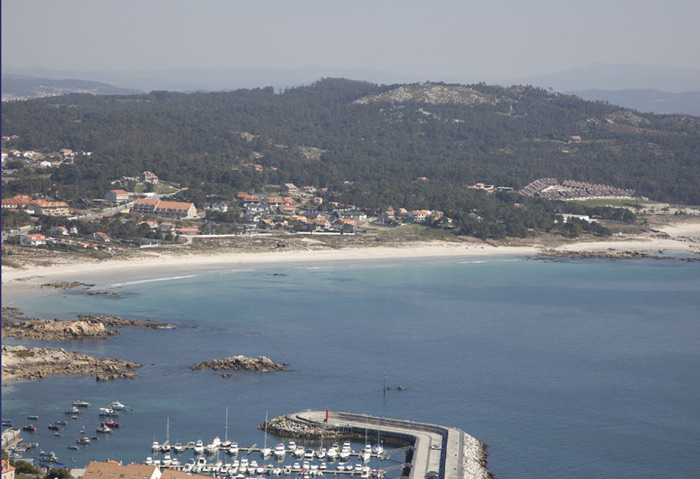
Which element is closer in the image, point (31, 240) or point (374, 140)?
point (31, 240)

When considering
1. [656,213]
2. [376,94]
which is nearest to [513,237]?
[656,213]

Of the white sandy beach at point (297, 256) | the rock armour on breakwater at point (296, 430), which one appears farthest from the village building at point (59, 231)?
the rock armour on breakwater at point (296, 430)

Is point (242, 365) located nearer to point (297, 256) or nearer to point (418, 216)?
point (297, 256)

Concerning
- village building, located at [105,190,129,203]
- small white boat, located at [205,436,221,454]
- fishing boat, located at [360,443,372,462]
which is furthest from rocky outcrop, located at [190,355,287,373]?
village building, located at [105,190,129,203]

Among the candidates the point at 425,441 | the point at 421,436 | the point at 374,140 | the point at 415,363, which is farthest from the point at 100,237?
the point at 374,140

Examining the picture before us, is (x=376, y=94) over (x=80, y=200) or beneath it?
over

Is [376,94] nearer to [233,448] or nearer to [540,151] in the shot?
[540,151]

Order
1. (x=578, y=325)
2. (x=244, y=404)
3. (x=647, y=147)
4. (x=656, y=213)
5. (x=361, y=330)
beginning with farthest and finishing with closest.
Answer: (x=647, y=147) < (x=656, y=213) < (x=578, y=325) < (x=361, y=330) < (x=244, y=404)
